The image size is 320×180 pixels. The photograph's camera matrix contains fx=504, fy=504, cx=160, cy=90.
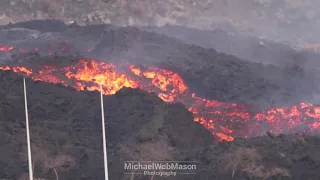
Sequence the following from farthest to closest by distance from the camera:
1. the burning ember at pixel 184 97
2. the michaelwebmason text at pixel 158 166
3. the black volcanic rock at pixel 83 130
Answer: the burning ember at pixel 184 97 → the black volcanic rock at pixel 83 130 → the michaelwebmason text at pixel 158 166

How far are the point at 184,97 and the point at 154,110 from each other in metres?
7.46

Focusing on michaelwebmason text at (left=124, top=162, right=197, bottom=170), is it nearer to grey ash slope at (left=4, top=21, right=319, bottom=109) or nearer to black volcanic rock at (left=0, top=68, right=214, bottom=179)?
black volcanic rock at (left=0, top=68, right=214, bottom=179)

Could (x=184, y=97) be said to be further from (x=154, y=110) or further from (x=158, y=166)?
(x=158, y=166)

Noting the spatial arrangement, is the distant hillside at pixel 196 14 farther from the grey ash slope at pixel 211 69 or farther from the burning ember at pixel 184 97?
the burning ember at pixel 184 97

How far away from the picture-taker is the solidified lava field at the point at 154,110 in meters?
26.4

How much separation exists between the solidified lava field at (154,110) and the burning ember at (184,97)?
3.2 inches

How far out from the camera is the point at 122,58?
4512 centimetres

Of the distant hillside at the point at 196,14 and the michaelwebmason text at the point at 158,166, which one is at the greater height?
the distant hillside at the point at 196,14

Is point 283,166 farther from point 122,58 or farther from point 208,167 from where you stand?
point 122,58

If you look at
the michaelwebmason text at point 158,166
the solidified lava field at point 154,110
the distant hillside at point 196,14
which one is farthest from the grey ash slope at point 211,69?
the distant hillside at point 196,14

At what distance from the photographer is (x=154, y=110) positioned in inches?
1278

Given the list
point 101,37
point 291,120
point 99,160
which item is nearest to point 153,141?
point 99,160

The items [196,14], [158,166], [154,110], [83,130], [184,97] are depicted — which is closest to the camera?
[158,166]

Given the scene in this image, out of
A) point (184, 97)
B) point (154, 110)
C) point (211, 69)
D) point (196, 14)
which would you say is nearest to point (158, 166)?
point (154, 110)
